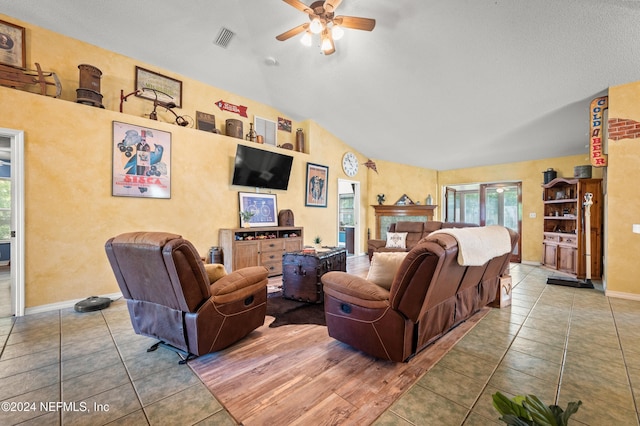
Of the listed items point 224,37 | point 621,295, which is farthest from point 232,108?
point 621,295

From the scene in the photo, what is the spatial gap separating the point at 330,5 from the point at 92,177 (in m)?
3.55

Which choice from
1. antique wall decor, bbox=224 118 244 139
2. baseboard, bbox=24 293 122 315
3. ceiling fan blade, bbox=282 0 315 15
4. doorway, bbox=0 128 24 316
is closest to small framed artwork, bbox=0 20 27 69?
doorway, bbox=0 128 24 316

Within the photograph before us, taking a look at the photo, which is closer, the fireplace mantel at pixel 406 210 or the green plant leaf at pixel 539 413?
the green plant leaf at pixel 539 413

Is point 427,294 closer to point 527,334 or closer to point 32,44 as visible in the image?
point 527,334

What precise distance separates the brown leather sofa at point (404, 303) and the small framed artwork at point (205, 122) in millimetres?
3726

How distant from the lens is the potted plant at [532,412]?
90cm

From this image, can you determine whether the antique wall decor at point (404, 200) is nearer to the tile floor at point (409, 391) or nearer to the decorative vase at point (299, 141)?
the decorative vase at point (299, 141)

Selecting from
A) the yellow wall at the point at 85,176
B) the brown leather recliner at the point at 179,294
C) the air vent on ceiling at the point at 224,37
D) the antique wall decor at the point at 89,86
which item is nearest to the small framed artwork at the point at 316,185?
the yellow wall at the point at 85,176

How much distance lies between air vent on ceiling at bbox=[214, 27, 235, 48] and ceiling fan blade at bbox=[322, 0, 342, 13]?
1806 mm

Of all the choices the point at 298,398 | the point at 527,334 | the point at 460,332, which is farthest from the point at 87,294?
the point at 527,334

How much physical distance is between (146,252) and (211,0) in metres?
3.36

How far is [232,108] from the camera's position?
507cm

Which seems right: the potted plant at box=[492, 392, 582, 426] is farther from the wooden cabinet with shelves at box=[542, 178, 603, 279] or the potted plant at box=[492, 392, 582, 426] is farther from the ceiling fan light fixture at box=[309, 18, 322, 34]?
the wooden cabinet with shelves at box=[542, 178, 603, 279]

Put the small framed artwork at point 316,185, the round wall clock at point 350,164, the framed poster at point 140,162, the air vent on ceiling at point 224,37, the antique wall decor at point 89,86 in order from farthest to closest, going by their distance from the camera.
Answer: the round wall clock at point 350,164 → the small framed artwork at point 316,185 → the air vent on ceiling at point 224,37 → the framed poster at point 140,162 → the antique wall decor at point 89,86
